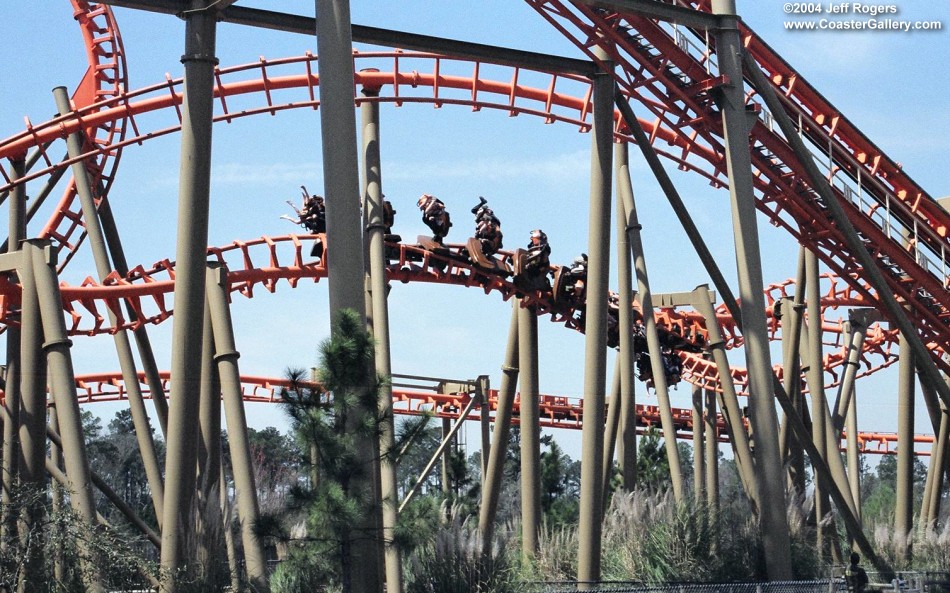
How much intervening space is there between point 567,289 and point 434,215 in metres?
2.03

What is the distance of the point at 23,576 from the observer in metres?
7.84

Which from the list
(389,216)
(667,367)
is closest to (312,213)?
(389,216)

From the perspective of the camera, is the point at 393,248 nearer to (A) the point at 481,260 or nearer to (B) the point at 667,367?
(A) the point at 481,260

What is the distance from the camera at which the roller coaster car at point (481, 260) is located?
1548 cm

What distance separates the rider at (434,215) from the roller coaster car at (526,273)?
38.3 inches

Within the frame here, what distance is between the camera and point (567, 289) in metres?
16.2

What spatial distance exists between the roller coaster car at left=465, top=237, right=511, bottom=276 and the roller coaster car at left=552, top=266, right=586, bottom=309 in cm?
73

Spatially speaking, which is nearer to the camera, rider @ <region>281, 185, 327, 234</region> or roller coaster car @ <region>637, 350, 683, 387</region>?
rider @ <region>281, 185, 327, 234</region>

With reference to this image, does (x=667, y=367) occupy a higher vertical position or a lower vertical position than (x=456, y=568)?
higher

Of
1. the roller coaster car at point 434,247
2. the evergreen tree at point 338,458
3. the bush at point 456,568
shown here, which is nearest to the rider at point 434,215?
the roller coaster car at point 434,247

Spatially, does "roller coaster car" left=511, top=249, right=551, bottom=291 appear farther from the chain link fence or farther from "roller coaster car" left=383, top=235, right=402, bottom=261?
the chain link fence

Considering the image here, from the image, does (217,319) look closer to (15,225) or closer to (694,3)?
(15,225)

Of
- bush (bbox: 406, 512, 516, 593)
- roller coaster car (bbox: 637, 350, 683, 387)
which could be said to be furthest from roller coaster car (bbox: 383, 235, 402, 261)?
bush (bbox: 406, 512, 516, 593)

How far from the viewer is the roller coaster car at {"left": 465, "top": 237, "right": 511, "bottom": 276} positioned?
1548cm
